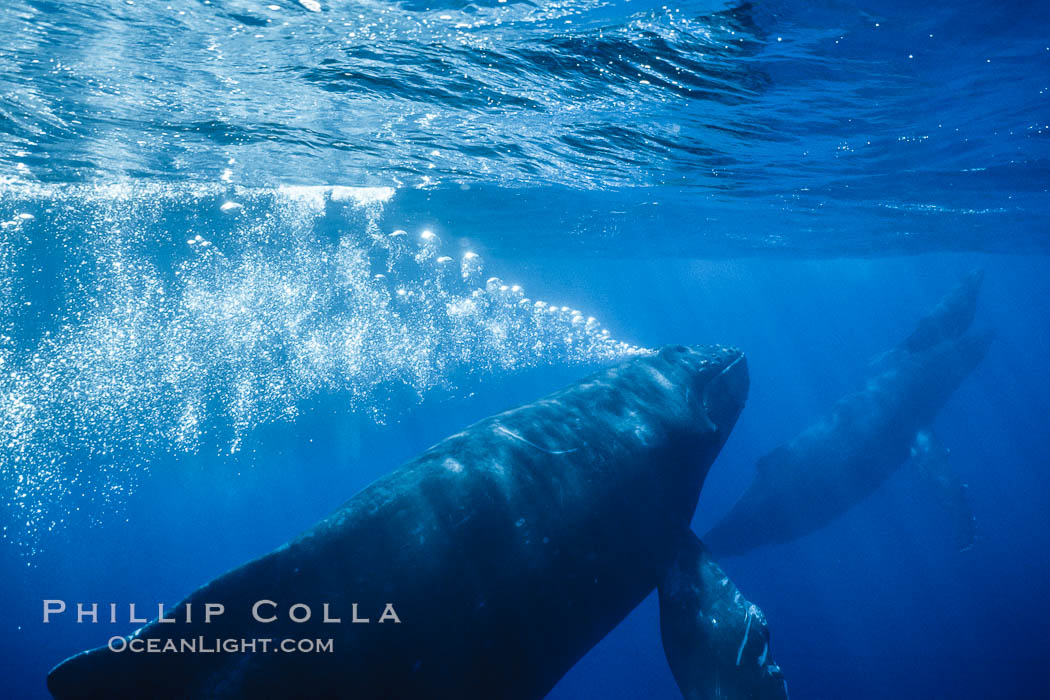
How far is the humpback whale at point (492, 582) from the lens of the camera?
3650 millimetres

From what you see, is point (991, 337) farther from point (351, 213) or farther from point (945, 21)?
point (351, 213)

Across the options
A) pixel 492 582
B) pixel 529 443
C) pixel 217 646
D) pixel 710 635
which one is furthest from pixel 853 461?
pixel 217 646

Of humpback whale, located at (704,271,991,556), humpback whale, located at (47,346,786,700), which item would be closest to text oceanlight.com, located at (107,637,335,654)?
humpback whale, located at (47,346,786,700)

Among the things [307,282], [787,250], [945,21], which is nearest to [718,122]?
[945,21]

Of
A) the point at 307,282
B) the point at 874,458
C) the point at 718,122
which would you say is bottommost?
the point at 307,282

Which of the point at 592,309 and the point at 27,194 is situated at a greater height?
the point at 27,194

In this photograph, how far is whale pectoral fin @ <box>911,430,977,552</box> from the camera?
17469 millimetres

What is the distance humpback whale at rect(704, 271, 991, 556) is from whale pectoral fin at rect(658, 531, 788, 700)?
11.6 meters

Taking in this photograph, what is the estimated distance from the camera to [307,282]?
30.4 metres

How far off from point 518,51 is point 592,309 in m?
122

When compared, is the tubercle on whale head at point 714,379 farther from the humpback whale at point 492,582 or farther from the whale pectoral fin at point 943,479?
the whale pectoral fin at point 943,479

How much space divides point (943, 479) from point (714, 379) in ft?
48.6

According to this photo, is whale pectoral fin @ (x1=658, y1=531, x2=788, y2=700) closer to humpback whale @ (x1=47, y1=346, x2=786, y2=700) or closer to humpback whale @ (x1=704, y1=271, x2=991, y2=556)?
humpback whale @ (x1=47, y1=346, x2=786, y2=700)

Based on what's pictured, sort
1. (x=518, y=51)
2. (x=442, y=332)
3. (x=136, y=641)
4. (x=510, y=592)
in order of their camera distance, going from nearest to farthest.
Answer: (x=136, y=641) → (x=510, y=592) → (x=518, y=51) → (x=442, y=332)
